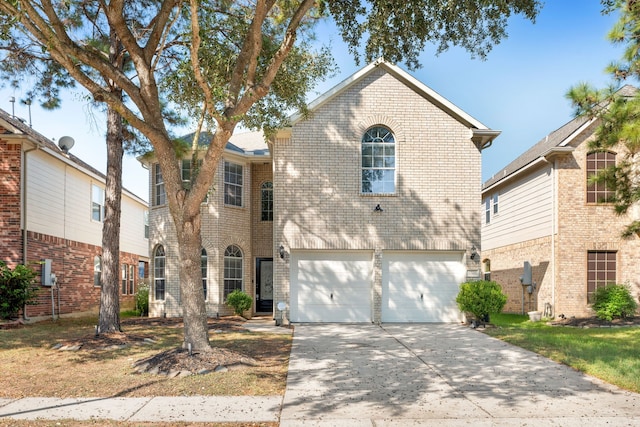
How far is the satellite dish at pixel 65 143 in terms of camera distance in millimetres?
20125

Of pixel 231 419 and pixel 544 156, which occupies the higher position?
pixel 544 156

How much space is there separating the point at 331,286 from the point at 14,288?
913cm

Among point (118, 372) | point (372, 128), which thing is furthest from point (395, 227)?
point (118, 372)

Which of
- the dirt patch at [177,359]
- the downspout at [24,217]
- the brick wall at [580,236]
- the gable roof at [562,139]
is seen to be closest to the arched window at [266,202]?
the downspout at [24,217]

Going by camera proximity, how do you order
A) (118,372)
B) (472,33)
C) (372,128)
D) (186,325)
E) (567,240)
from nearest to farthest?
(118,372)
(186,325)
(472,33)
(372,128)
(567,240)

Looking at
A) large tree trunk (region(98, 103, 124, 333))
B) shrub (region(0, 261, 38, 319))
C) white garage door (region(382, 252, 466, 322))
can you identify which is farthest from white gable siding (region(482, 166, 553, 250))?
shrub (region(0, 261, 38, 319))

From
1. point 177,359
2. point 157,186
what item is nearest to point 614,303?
point 177,359

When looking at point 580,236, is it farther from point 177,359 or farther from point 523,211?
point 177,359

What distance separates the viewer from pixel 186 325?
31.2ft

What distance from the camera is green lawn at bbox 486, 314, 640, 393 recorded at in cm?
868

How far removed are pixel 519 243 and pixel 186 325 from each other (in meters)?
15.7

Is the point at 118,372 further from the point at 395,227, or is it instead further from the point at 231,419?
the point at 395,227

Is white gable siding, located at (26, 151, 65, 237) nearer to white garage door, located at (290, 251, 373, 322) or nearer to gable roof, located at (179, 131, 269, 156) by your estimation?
gable roof, located at (179, 131, 269, 156)

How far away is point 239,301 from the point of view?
1755 centimetres
